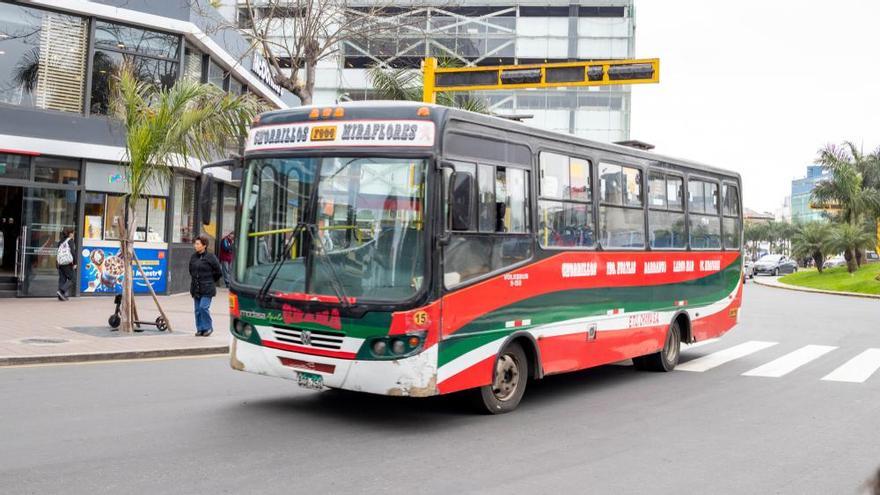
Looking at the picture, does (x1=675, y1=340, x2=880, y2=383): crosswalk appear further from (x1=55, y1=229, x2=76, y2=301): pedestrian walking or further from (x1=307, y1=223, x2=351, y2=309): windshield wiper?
(x1=55, y1=229, x2=76, y2=301): pedestrian walking

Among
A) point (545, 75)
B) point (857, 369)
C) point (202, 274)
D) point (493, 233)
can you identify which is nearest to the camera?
point (493, 233)

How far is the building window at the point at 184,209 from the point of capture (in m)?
23.4

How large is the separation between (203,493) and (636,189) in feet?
24.4

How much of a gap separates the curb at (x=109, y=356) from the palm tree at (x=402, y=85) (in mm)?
12226

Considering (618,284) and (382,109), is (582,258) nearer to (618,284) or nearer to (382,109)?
(618,284)

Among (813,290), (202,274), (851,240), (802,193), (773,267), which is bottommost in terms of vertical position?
(813,290)

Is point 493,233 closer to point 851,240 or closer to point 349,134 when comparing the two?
point 349,134

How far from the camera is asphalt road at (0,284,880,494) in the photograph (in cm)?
620

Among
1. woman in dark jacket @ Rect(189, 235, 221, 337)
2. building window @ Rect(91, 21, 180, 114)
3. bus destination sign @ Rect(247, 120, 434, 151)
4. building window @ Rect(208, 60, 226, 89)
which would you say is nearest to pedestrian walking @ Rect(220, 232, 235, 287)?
building window @ Rect(91, 21, 180, 114)

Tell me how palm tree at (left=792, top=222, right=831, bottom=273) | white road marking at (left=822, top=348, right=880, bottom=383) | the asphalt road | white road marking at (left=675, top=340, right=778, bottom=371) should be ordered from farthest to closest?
palm tree at (left=792, top=222, right=831, bottom=273) < white road marking at (left=675, top=340, right=778, bottom=371) < white road marking at (left=822, top=348, right=880, bottom=383) < the asphalt road

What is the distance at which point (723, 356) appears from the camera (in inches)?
578

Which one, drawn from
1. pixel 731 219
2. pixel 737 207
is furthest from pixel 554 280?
pixel 737 207

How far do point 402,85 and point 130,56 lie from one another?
7118 mm

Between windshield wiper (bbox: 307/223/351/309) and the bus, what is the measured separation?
1 cm
